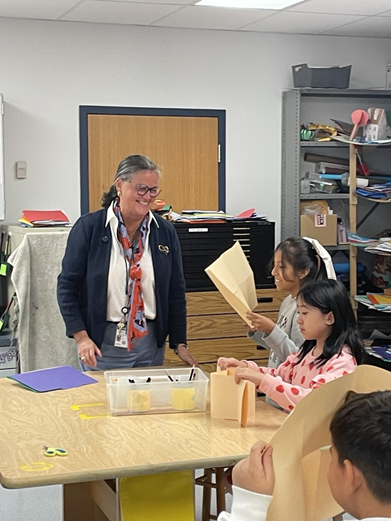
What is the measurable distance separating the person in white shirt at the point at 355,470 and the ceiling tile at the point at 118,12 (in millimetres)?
3676

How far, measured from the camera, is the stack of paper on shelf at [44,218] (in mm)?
4802

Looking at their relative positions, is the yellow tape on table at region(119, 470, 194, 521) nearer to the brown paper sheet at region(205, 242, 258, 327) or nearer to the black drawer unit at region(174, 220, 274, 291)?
the brown paper sheet at region(205, 242, 258, 327)

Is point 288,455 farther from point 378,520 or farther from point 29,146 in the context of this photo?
point 29,146

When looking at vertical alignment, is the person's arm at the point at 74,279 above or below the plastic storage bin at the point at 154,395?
above

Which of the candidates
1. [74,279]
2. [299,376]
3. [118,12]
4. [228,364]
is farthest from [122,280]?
[118,12]

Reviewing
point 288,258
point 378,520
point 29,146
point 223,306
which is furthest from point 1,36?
point 378,520

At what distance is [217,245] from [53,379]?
2.41 m

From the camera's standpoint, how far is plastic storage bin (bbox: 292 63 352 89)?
5520 millimetres

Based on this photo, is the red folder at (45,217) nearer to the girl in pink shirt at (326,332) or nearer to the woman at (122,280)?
the woman at (122,280)

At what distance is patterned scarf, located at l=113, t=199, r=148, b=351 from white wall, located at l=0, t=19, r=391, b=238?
90.0 inches

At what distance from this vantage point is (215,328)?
5.12 metres

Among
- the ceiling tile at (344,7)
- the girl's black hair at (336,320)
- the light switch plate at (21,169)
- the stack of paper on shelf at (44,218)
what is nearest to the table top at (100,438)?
the girl's black hair at (336,320)

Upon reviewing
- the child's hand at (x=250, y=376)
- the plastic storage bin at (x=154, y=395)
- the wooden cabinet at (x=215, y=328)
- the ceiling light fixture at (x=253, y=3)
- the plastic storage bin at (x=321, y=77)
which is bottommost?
the wooden cabinet at (x=215, y=328)

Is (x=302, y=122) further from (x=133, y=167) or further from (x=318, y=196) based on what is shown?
(x=133, y=167)
